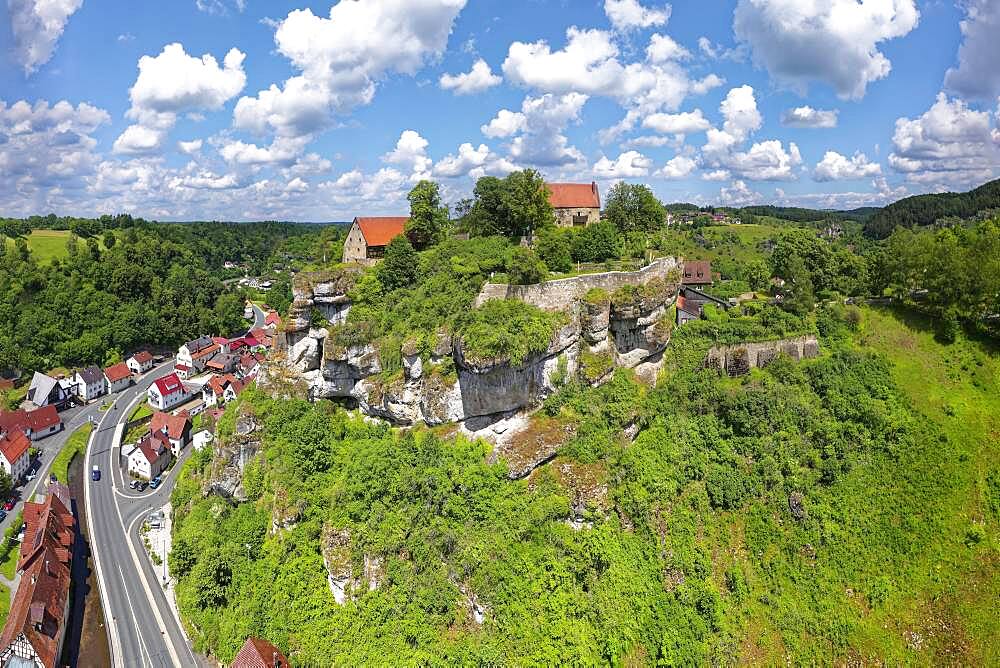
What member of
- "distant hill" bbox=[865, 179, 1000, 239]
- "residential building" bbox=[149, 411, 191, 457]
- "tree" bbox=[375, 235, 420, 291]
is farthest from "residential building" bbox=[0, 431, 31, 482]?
"distant hill" bbox=[865, 179, 1000, 239]

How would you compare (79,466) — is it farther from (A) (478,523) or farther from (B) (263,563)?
(A) (478,523)

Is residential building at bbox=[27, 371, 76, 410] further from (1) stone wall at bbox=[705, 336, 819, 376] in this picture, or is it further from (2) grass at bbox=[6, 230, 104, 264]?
(1) stone wall at bbox=[705, 336, 819, 376]

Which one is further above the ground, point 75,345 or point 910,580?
point 75,345

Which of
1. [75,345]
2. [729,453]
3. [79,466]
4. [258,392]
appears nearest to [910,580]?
[729,453]

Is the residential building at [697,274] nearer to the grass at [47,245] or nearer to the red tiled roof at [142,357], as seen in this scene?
the red tiled roof at [142,357]

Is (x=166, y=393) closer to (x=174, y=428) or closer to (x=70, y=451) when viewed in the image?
(x=70, y=451)

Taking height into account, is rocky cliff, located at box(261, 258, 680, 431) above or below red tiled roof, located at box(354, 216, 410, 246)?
below
